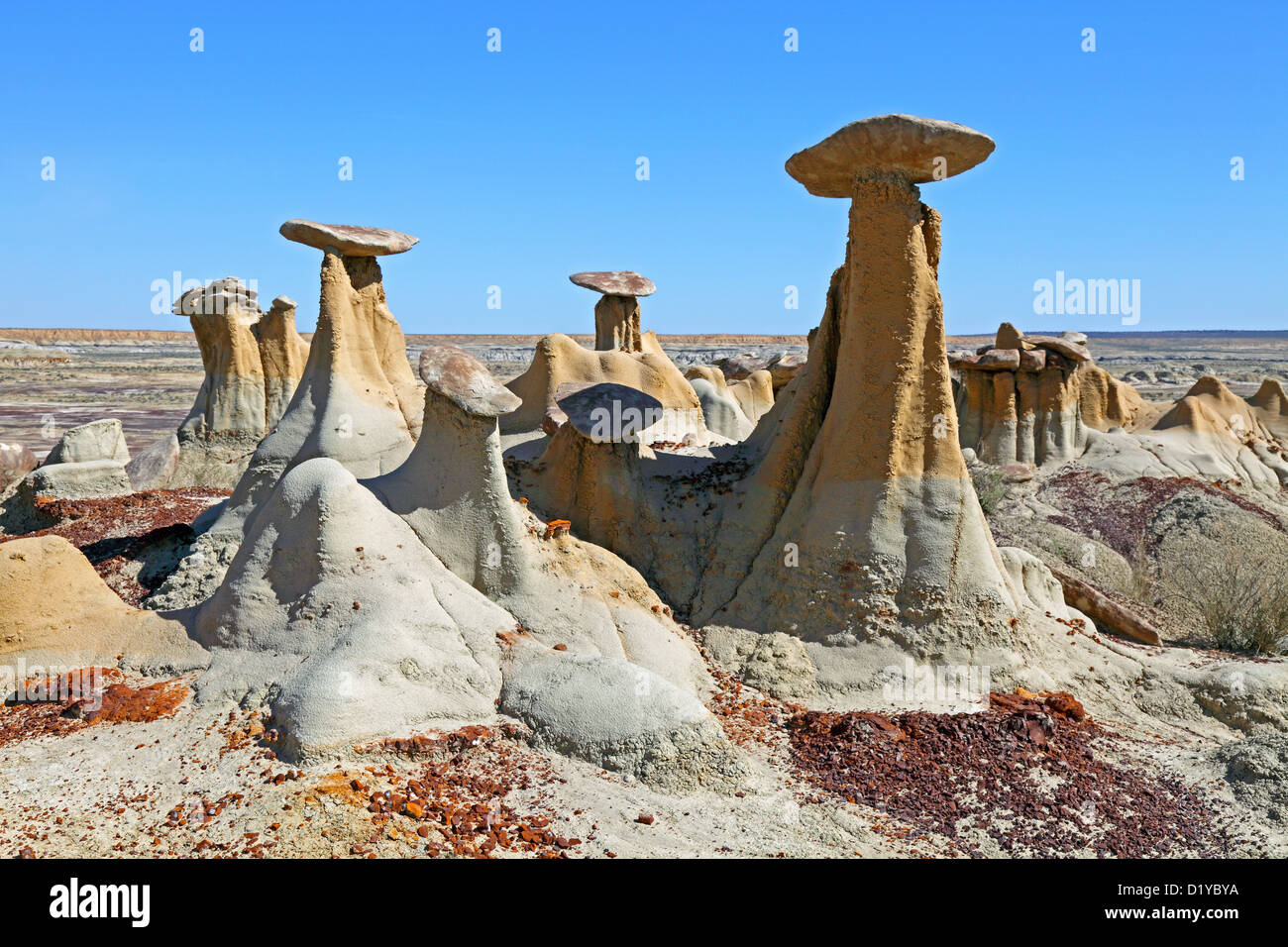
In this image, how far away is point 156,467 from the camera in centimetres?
1557

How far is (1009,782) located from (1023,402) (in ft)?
Answer: 48.7

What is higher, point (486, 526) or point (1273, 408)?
point (1273, 408)

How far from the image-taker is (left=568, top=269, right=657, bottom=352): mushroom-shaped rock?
51.8 ft

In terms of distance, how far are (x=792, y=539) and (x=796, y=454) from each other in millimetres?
858

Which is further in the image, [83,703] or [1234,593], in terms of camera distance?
[1234,593]

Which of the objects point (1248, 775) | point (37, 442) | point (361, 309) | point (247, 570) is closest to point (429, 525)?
point (247, 570)

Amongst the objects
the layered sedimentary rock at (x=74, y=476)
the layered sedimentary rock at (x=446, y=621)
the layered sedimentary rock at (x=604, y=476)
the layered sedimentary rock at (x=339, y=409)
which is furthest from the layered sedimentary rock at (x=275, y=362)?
the layered sedimentary rock at (x=446, y=621)

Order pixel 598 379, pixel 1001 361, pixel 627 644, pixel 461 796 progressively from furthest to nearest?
pixel 1001 361
pixel 598 379
pixel 627 644
pixel 461 796

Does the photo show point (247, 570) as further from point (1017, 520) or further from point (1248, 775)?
point (1017, 520)

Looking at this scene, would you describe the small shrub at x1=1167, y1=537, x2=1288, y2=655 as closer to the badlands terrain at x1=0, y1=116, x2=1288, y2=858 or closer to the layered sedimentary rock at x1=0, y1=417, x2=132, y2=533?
the badlands terrain at x1=0, y1=116, x2=1288, y2=858

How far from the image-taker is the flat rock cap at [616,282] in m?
15.7

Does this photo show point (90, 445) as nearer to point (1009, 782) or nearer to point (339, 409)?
point (339, 409)

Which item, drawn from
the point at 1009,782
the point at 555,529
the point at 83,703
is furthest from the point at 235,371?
the point at 1009,782

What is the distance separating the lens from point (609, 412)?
8.09 meters
